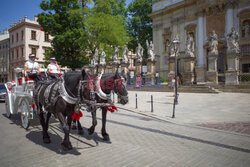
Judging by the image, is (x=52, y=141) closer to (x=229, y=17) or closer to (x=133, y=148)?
(x=133, y=148)

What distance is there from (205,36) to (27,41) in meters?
40.3

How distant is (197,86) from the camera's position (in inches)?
737

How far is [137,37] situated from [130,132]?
123 ft

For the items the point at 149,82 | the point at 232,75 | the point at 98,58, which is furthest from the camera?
the point at 98,58

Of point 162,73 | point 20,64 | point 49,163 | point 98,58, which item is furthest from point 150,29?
point 49,163

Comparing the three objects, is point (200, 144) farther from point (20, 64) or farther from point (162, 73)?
point (20, 64)

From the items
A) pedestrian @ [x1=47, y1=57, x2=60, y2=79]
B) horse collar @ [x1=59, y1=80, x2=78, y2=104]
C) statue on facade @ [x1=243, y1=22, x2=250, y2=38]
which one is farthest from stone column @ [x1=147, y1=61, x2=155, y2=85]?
horse collar @ [x1=59, y1=80, x2=78, y2=104]

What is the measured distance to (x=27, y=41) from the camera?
43938 millimetres

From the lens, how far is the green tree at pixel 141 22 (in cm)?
4044

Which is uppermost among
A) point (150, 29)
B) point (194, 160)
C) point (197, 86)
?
point (150, 29)

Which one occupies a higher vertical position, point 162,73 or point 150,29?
point 150,29

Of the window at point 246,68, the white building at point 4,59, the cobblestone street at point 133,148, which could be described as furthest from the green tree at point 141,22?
the white building at point 4,59

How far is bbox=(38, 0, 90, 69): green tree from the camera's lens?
24.3 meters

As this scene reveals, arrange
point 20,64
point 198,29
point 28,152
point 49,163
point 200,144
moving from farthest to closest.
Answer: point 20,64, point 198,29, point 200,144, point 28,152, point 49,163
